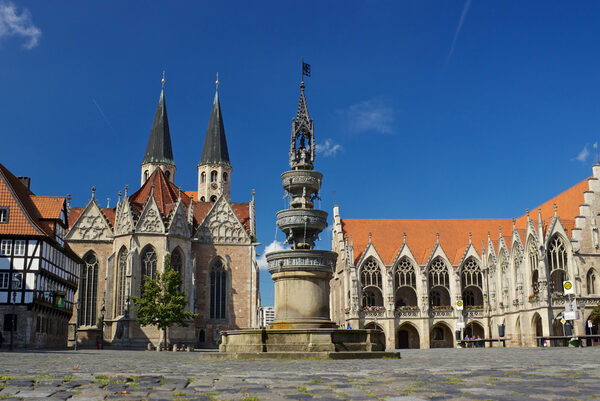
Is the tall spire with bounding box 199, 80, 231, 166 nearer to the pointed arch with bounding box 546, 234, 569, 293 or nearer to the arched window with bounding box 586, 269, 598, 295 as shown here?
the pointed arch with bounding box 546, 234, 569, 293

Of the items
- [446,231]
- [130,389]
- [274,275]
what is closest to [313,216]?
[274,275]

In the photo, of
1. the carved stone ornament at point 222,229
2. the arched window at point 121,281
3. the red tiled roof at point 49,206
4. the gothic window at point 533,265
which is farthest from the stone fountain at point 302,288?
the carved stone ornament at point 222,229

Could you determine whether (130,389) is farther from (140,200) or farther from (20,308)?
(140,200)

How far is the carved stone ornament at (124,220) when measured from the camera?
59.1 meters

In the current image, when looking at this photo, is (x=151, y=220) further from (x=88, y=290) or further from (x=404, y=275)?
(x=404, y=275)

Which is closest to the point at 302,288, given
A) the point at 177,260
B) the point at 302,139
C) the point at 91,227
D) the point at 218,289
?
the point at 302,139

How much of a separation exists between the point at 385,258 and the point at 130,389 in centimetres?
5951

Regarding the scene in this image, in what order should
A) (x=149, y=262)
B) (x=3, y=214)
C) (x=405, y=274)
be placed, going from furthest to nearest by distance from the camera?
1. (x=405, y=274)
2. (x=149, y=262)
3. (x=3, y=214)

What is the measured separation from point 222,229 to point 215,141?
21.4 m

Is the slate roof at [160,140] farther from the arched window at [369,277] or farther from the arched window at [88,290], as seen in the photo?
the arched window at [369,277]

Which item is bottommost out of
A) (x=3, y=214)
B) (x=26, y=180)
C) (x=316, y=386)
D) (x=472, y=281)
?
(x=316, y=386)

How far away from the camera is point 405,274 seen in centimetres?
6662

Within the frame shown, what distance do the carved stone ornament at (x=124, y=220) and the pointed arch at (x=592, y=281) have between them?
3901 cm

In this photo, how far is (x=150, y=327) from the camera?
56.5m
